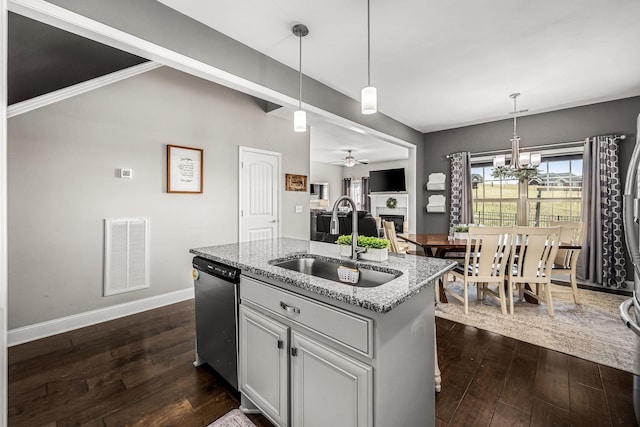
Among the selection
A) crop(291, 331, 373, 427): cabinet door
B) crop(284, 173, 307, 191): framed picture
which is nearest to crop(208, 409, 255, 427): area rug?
crop(291, 331, 373, 427): cabinet door

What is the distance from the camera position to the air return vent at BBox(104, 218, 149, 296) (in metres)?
2.86

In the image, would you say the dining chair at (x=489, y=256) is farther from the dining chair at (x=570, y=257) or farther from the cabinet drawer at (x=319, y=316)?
the cabinet drawer at (x=319, y=316)

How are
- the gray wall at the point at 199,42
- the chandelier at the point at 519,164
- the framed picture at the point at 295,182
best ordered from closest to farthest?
the gray wall at the point at 199,42 < the chandelier at the point at 519,164 < the framed picture at the point at 295,182

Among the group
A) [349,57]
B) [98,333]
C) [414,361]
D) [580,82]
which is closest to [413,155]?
[580,82]

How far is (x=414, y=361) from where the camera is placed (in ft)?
4.25

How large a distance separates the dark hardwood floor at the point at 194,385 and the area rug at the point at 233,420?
0.05 meters

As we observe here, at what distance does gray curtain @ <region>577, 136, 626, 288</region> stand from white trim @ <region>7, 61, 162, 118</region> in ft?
18.2

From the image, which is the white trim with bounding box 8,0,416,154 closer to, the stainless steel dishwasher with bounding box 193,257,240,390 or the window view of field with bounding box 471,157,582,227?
the stainless steel dishwasher with bounding box 193,257,240,390

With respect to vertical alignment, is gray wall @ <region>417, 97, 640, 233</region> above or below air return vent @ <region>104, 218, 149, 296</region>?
above

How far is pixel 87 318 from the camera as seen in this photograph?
2740mm

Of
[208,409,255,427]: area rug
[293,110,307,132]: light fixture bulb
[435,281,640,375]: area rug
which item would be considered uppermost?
[293,110,307,132]: light fixture bulb

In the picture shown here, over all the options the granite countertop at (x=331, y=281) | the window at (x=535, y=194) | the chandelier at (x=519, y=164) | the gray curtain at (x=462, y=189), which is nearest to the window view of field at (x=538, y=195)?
the window at (x=535, y=194)

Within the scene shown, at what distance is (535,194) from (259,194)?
4.43 m

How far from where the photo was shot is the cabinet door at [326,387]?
3.54 ft
